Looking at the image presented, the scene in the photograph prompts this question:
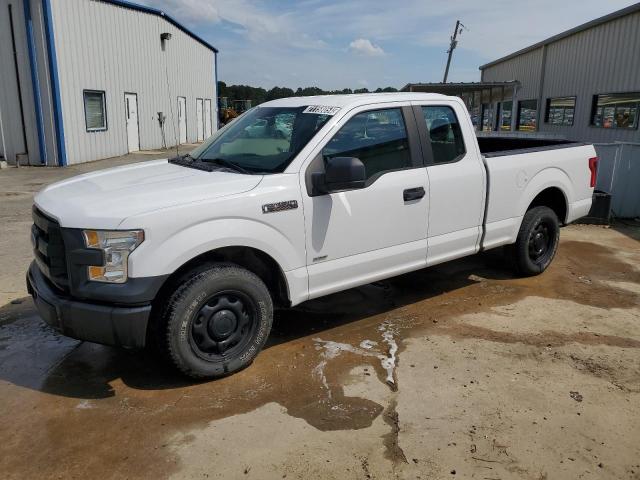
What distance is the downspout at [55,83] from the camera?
48.1 ft

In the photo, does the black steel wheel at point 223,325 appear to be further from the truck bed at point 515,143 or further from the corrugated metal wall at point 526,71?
the corrugated metal wall at point 526,71

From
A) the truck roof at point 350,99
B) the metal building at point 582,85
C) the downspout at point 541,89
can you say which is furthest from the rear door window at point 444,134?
the downspout at point 541,89

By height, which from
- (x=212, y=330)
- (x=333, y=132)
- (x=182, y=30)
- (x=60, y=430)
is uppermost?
(x=182, y=30)

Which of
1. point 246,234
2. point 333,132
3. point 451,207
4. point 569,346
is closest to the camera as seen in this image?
point 246,234

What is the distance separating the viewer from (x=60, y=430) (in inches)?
123

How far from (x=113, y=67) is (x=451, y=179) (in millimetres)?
17229

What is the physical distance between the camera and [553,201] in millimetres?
6023

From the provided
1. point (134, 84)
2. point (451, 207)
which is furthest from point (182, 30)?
point (451, 207)

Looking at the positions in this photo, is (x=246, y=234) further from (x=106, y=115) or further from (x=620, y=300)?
(x=106, y=115)

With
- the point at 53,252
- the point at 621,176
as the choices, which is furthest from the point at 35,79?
the point at 621,176

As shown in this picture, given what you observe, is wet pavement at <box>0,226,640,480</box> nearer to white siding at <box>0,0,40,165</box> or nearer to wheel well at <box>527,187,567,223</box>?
wheel well at <box>527,187,567,223</box>

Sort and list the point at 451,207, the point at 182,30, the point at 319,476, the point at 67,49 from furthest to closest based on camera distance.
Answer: the point at 182,30 < the point at 67,49 < the point at 451,207 < the point at 319,476

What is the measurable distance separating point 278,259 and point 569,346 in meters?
2.50

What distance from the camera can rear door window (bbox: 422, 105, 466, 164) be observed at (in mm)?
4648
